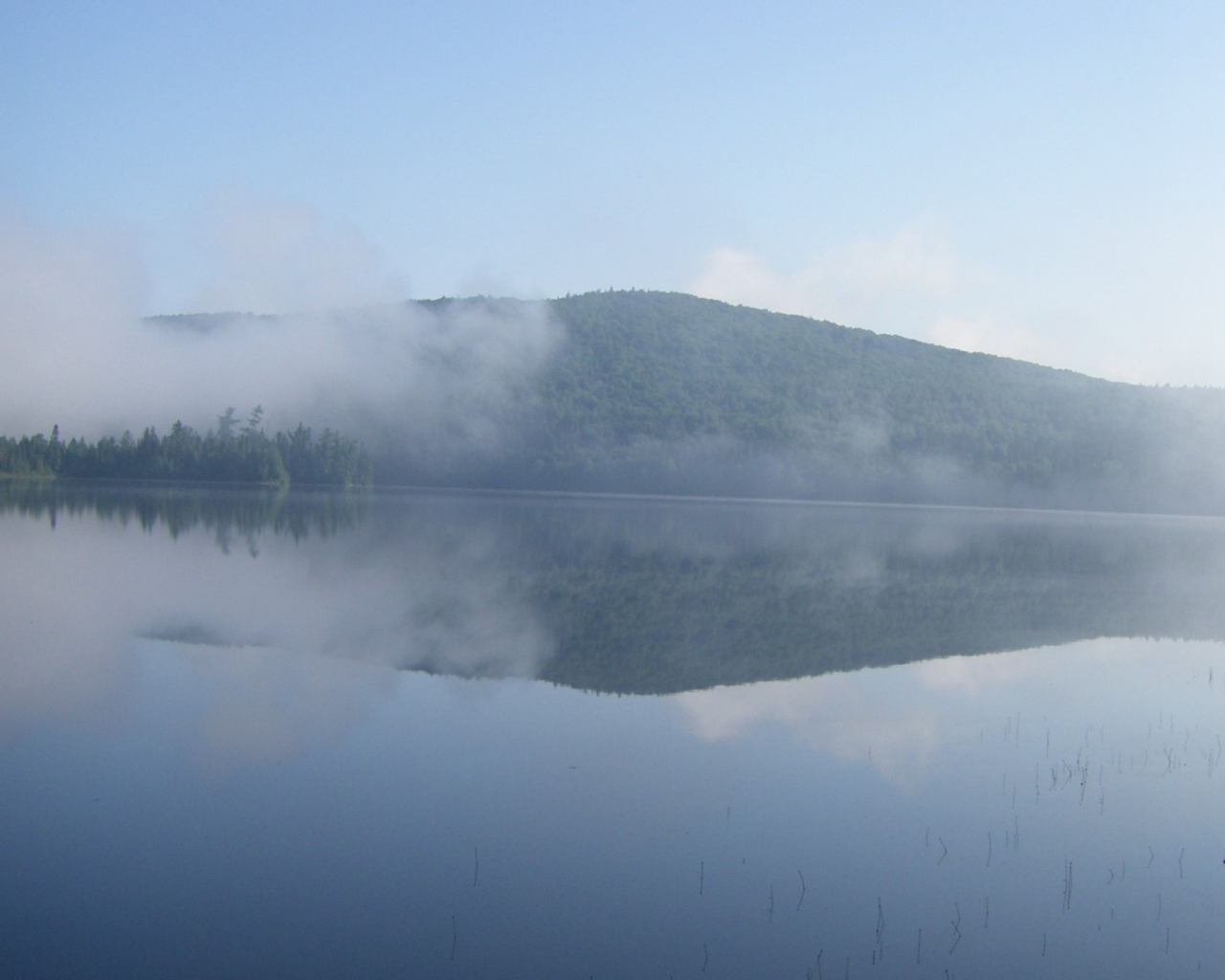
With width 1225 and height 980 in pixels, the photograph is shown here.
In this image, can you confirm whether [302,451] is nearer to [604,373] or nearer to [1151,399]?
[604,373]

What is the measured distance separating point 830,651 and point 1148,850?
8661 millimetres

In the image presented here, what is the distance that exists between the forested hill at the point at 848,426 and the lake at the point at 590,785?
9941 centimetres

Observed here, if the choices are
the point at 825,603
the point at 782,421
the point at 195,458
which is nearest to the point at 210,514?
the point at 825,603

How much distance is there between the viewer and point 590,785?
33.1 feet

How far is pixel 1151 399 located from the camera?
130 metres

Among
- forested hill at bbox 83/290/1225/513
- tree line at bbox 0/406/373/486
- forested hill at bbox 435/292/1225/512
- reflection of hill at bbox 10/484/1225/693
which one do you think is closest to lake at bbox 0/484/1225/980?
reflection of hill at bbox 10/484/1225/693

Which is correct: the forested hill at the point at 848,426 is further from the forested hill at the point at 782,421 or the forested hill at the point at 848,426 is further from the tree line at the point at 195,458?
the tree line at the point at 195,458

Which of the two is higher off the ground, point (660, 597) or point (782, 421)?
point (782, 421)

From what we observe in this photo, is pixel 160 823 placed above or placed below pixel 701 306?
below

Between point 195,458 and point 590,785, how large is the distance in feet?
352

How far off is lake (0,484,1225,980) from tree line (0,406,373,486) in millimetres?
88013

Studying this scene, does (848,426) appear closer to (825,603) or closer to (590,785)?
(825,603)

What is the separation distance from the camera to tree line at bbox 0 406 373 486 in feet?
346

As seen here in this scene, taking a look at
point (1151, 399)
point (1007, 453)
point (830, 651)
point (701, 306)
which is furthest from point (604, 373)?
point (830, 651)
